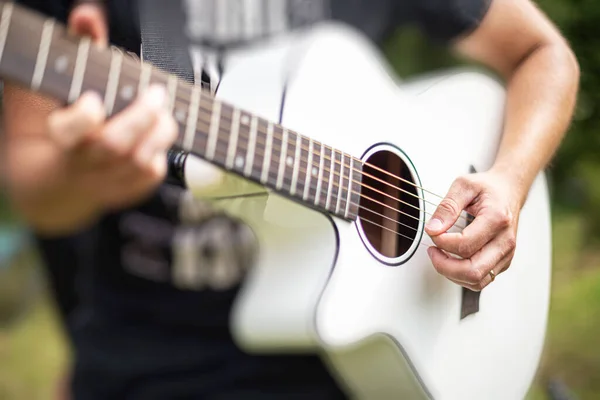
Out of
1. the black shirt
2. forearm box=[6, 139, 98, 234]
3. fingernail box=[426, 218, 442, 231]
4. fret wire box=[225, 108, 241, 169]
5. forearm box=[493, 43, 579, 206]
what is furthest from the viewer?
the black shirt

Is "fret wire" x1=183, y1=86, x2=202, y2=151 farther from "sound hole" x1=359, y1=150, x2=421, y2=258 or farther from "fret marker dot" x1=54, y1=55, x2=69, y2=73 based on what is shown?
"sound hole" x1=359, y1=150, x2=421, y2=258

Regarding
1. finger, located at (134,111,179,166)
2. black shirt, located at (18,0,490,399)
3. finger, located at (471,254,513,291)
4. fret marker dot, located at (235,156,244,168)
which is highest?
finger, located at (134,111,179,166)

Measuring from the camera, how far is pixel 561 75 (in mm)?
755

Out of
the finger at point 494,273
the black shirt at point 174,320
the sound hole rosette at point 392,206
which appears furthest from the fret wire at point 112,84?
the black shirt at point 174,320

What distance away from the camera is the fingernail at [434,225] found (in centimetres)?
59

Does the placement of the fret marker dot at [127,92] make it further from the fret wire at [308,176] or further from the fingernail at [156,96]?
the fret wire at [308,176]

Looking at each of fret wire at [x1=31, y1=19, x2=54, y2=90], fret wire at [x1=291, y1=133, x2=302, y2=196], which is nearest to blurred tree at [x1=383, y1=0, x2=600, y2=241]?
fret wire at [x1=291, y1=133, x2=302, y2=196]

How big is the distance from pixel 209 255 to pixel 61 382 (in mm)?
422

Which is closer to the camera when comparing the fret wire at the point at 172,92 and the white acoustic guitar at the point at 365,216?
the fret wire at the point at 172,92

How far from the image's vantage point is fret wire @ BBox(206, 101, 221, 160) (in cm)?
48

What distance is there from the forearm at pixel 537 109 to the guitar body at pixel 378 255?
28 millimetres

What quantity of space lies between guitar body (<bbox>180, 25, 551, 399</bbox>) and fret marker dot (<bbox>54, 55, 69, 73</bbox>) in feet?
0.53

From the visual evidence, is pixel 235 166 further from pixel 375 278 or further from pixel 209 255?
pixel 209 255

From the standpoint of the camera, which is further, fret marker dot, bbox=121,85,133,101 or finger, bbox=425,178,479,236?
finger, bbox=425,178,479,236
